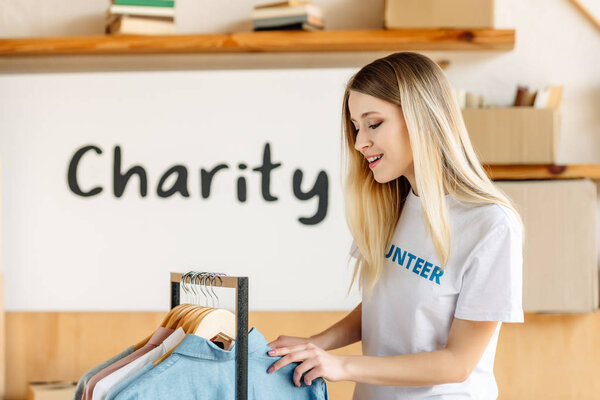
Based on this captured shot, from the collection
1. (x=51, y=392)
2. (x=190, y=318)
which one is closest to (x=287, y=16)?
(x=190, y=318)

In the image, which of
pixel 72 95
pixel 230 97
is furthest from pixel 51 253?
pixel 230 97

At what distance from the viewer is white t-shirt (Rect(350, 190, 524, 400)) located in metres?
1.30

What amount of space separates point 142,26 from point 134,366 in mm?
1828

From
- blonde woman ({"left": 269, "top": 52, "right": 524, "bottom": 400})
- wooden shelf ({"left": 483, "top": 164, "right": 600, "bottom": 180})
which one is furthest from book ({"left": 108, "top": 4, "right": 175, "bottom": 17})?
blonde woman ({"left": 269, "top": 52, "right": 524, "bottom": 400})

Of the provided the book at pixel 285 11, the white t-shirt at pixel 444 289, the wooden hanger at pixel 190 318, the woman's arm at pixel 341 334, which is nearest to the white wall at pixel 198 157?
the book at pixel 285 11

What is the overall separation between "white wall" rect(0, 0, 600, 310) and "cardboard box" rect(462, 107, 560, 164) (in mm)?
300

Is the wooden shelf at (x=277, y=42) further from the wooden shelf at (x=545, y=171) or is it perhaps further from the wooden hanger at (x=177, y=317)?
the wooden hanger at (x=177, y=317)

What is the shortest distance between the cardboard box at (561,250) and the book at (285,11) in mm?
1046

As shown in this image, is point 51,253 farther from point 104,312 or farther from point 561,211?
point 561,211

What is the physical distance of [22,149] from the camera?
2.86m

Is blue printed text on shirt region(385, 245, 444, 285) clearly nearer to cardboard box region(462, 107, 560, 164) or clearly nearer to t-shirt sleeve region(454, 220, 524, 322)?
t-shirt sleeve region(454, 220, 524, 322)

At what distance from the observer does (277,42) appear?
8.92 feet

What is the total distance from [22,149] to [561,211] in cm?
225

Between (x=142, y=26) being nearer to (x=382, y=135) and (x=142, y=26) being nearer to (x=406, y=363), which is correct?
(x=382, y=135)
